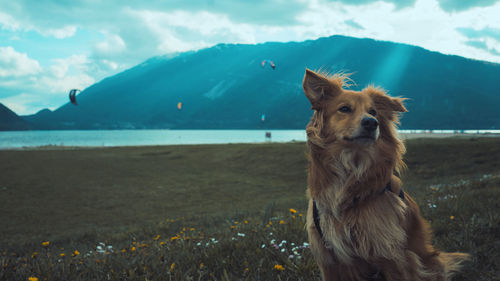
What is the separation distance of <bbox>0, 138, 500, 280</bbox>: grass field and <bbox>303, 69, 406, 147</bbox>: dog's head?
1.97 metres

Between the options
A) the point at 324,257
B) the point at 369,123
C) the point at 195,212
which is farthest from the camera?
the point at 195,212

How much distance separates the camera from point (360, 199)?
9.28ft

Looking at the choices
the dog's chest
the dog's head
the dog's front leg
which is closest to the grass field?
the dog's front leg

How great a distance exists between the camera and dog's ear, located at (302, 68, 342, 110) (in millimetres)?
3178

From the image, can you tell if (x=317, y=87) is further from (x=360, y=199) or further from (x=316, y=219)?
(x=316, y=219)

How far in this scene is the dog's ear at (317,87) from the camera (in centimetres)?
318

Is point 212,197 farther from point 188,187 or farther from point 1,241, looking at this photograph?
point 1,241

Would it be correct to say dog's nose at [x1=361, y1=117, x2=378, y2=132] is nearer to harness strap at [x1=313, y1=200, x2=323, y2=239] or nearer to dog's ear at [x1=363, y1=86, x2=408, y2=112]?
dog's ear at [x1=363, y1=86, x2=408, y2=112]

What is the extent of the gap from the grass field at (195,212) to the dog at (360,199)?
1.13 meters

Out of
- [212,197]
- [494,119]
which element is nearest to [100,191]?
[212,197]

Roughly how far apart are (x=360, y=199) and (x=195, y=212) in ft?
43.5

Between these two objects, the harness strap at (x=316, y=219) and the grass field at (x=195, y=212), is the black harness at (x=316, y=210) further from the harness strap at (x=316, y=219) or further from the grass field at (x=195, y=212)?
the grass field at (x=195, y=212)

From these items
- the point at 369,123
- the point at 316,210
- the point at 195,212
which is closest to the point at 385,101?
the point at 369,123

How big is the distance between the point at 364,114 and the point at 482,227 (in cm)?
375
